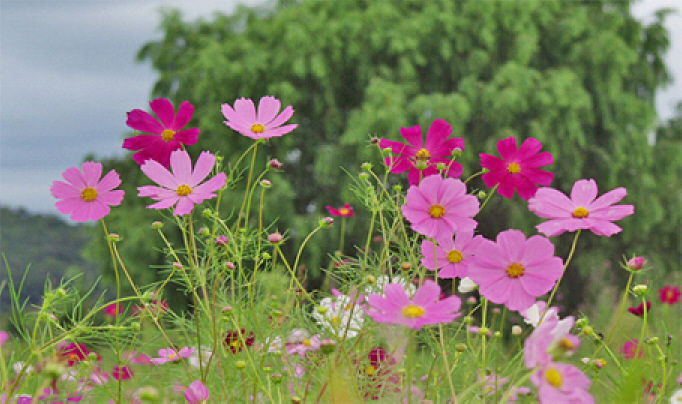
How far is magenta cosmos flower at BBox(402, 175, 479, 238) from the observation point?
74 cm

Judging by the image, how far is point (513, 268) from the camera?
2.40ft

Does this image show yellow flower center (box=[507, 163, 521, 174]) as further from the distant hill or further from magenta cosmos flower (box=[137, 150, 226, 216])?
the distant hill

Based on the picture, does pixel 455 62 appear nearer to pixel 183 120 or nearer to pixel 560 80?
pixel 560 80

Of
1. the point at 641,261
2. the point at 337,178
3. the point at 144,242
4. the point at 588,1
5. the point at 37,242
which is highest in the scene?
the point at 588,1

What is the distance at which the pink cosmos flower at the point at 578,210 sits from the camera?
2.57 ft

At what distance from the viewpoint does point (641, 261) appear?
0.85 meters

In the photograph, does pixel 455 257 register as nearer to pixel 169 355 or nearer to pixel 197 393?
pixel 197 393

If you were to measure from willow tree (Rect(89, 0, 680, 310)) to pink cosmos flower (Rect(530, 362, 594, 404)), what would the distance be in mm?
5797

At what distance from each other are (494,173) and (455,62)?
705 centimetres

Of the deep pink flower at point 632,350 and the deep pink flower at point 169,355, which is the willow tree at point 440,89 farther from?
the deep pink flower at point 169,355

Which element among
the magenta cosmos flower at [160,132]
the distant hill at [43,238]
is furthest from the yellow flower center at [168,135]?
the distant hill at [43,238]

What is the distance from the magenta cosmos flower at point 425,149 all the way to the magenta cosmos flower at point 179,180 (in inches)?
11.9

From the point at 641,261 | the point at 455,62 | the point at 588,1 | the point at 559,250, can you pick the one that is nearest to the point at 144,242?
the point at 455,62

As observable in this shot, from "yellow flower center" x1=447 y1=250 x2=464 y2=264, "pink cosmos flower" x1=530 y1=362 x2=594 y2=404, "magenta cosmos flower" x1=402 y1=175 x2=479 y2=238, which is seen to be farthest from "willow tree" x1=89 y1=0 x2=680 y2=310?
"pink cosmos flower" x1=530 y1=362 x2=594 y2=404
